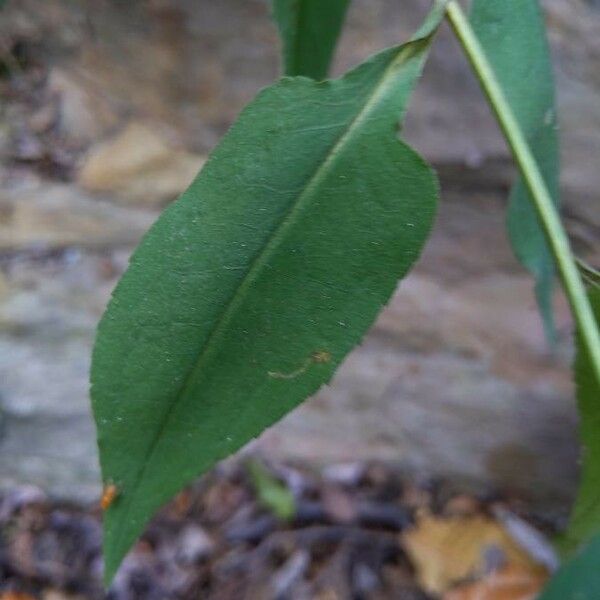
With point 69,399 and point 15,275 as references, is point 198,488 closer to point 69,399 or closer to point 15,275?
point 69,399

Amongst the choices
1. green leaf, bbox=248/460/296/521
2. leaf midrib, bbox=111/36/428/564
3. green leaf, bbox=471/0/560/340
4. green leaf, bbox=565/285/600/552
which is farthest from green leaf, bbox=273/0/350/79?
green leaf, bbox=248/460/296/521

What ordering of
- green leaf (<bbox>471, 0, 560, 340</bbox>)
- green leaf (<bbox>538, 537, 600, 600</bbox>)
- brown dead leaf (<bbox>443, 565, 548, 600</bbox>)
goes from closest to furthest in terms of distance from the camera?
green leaf (<bbox>538, 537, 600, 600</bbox>) → green leaf (<bbox>471, 0, 560, 340</bbox>) → brown dead leaf (<bbox>443, 565, 548, 600</bbox>)

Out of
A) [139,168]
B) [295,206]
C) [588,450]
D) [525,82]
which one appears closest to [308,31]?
[525,82]

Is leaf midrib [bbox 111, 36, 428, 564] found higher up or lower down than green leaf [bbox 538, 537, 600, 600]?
higher up

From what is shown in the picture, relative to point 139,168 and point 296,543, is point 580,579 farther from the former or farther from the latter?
point 139,168

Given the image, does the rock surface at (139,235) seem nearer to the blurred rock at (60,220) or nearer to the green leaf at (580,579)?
the blurred rock at (60,220)

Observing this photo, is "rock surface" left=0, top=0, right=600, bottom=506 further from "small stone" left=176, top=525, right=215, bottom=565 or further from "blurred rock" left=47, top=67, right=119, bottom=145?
"small stone" left=176, top=525, right=215, bottom=565

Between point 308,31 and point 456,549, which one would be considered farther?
point 456,549
